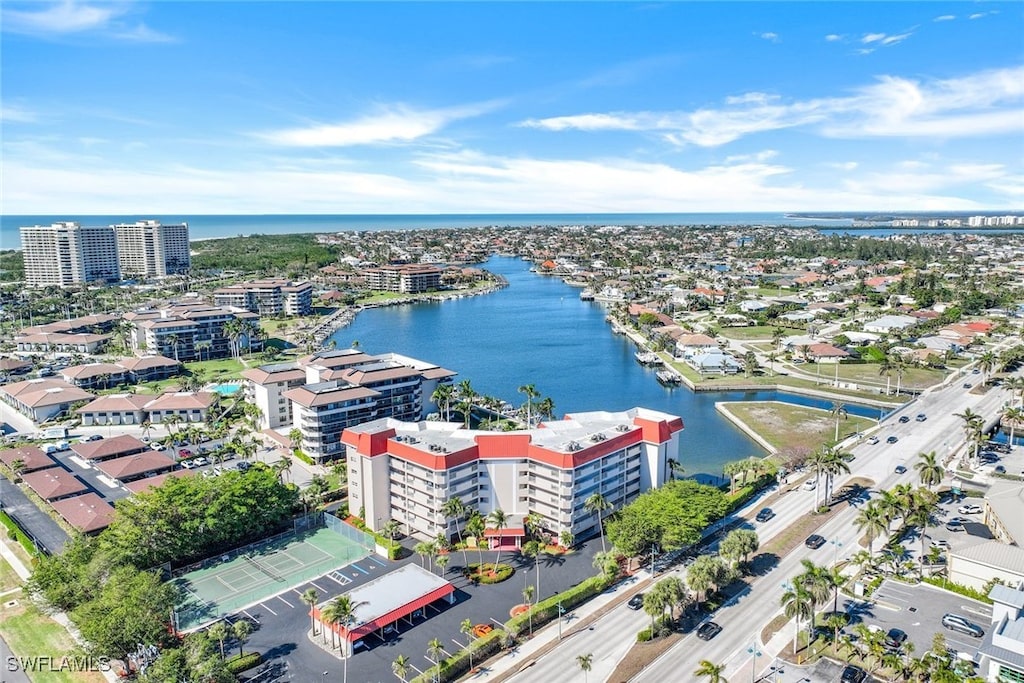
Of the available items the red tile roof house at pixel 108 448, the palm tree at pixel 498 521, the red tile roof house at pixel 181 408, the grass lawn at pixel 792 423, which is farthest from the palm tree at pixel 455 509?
the red tile roof house at pixel 181 408

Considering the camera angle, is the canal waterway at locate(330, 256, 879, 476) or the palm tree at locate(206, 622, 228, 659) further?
the canal waterway at locate(330, 256, 879, 476)

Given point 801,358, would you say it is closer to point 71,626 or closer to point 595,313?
point 595,313

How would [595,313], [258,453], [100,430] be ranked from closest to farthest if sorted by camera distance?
[258,453] < [100,430] < [595,313]

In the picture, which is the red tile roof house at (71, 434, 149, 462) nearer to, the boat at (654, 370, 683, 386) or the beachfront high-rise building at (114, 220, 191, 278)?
the boat at (654, 370, 683, 386)

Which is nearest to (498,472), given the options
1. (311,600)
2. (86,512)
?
(311,600)

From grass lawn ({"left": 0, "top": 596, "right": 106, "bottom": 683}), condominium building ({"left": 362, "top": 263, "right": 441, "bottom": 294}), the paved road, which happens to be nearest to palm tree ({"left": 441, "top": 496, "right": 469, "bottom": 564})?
the paved road

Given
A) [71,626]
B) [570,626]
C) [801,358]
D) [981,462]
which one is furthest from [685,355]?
[71,626]

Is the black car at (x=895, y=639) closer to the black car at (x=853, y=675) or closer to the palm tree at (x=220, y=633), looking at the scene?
the black car at (x=853, y=675)
